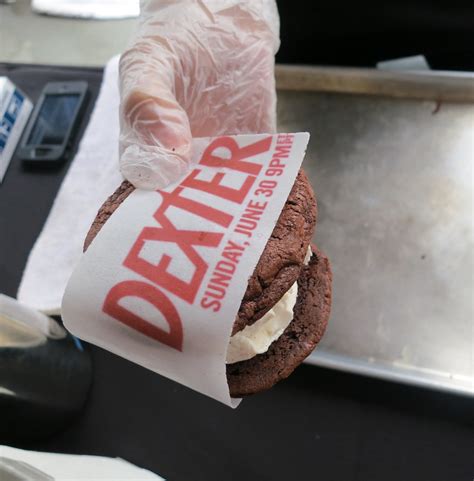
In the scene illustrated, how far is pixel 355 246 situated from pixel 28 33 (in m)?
1.75

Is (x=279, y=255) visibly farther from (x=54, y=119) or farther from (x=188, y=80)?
(x=54, y=119)

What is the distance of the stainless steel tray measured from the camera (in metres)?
0.96

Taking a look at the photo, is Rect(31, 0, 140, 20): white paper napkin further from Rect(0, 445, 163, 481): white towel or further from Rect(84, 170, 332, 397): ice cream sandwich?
Rect(0, 445, 163, 481): white towel

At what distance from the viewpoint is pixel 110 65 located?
4.55 ft

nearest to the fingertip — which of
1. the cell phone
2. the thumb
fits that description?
the thumb

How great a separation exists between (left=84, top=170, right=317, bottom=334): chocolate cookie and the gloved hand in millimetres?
82

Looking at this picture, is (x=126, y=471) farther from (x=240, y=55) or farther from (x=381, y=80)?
(x=381, y=80)

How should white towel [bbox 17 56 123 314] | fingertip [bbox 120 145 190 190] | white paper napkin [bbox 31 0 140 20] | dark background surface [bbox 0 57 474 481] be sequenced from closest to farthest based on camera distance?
fingertip [bbox 120 145 190 190] → dark background surface [bbox 0 57 474 481] → white towel [bbox 17 56 123 314] → white paper napkin [bbox 31 0 140 20]

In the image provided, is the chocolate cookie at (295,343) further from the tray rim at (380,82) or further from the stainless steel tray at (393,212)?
the tray rim at (380,82)

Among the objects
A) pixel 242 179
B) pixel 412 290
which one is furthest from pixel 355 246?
pixel 242 179

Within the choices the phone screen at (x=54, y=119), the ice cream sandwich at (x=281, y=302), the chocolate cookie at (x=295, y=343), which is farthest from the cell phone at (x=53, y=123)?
the chocolate cookie at (x=295, y=343)

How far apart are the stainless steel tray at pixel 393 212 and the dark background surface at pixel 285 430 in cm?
6

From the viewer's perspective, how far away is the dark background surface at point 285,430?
2.85 feet

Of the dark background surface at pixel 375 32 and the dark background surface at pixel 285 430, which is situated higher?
the dark background surface at pixel 375 32
